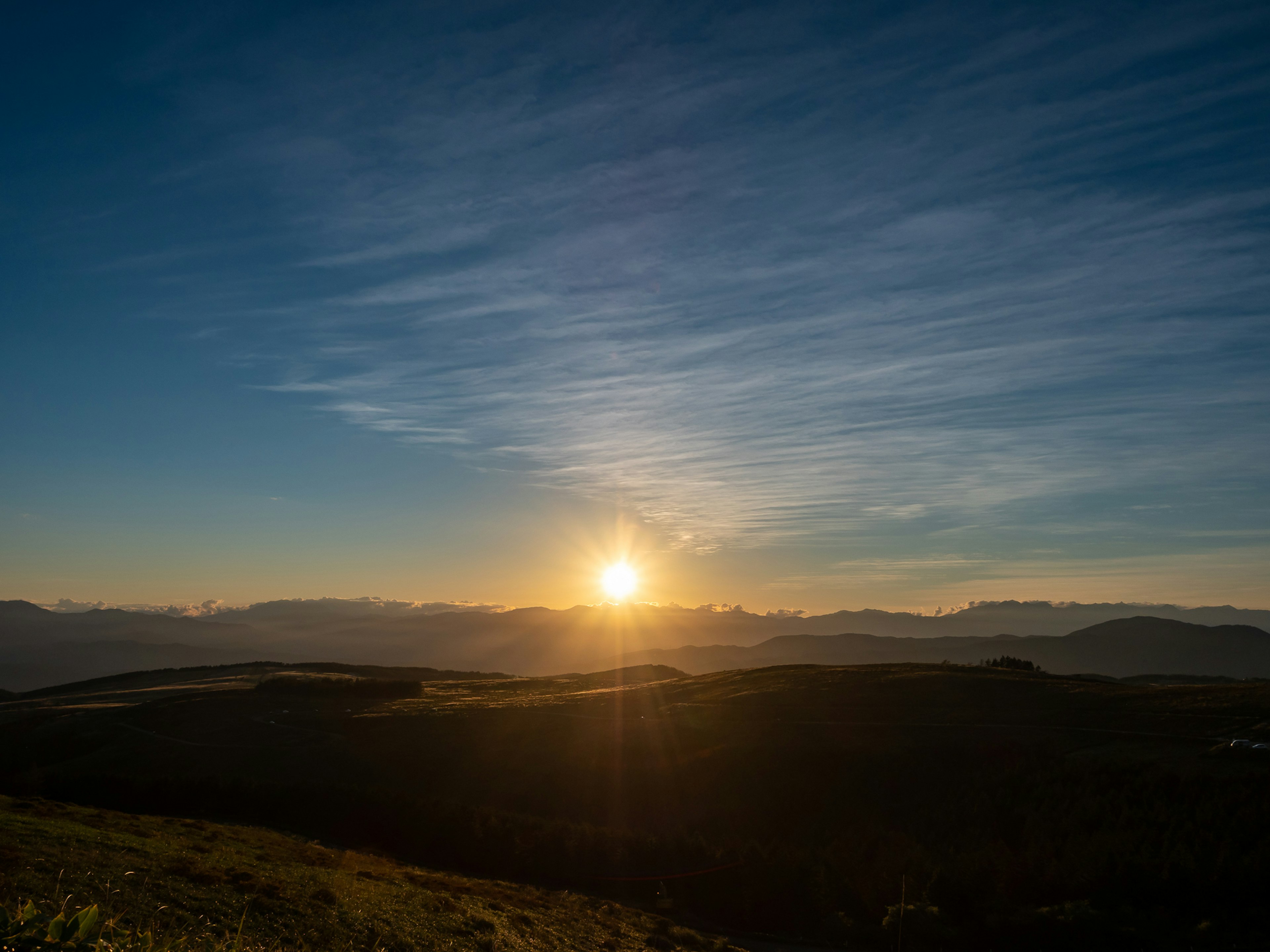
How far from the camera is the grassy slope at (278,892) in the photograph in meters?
22.7

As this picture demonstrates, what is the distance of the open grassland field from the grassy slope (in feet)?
26.2

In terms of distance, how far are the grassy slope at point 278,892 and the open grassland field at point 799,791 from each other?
799cm

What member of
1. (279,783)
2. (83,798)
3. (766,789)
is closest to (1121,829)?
(766,789)

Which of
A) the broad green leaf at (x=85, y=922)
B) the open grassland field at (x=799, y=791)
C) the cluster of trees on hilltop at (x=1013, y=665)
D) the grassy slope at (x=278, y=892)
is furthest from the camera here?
the cluster of trees on hilltop at (x=1013, y=665)

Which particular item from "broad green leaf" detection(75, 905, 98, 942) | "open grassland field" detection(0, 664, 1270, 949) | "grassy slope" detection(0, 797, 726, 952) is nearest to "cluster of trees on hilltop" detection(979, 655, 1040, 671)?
"open grassland field" detection(0, 664, 1270, 949)

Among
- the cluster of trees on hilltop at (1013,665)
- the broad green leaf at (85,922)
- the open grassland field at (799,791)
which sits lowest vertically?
the open grassland field at (799,791)

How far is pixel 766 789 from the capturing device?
60125 millimetres

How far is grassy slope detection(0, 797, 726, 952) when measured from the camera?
2266 cm

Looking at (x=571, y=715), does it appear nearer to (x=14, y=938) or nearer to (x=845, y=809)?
(x=845, y=809)

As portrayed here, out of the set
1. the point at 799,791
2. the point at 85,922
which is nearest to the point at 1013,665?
the point at 799,791

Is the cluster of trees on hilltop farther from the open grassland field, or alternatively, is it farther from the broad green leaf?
the broad green leaf

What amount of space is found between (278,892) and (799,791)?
41664 millimetres

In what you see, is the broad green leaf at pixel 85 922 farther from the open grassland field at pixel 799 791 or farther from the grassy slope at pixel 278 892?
the open grassland field at pixel 799 791

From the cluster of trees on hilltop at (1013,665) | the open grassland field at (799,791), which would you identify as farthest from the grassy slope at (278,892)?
the cluster of trees on hilltop at (1013,665)
